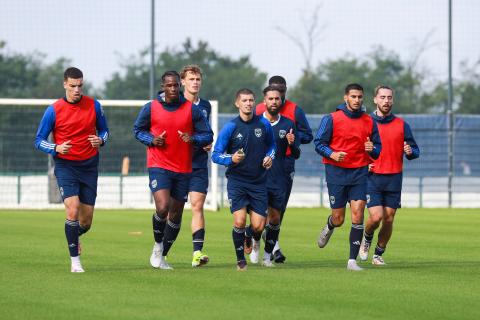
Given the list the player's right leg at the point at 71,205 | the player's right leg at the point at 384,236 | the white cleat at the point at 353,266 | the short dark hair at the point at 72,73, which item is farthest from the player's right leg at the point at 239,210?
the short dark hair at the point at 72,73

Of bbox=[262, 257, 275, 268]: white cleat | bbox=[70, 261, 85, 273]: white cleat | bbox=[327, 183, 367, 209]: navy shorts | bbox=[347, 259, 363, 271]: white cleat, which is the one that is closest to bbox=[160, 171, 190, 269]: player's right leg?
bbox=[70, 261, 85, 273]: white cleat

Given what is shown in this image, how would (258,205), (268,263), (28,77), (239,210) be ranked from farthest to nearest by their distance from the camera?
(28,77) < (268,263) < (258,205) < (239,210)

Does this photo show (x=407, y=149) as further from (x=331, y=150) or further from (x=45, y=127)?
(x=45, y=127)

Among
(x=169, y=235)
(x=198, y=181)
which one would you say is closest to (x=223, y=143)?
(x=198, y=181)

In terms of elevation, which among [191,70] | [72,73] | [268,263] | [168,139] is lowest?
[268,263]

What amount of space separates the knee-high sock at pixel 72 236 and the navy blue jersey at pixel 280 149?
8.46 feet

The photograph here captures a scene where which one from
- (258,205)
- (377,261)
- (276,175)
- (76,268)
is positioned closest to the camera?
(76,268)

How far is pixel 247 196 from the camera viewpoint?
14086mm

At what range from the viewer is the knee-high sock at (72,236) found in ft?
44.7

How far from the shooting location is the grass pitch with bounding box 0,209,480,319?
10133 mm

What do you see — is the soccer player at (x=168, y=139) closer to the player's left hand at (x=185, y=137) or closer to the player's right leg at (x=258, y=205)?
the player's left hand at (x=185, y=137)

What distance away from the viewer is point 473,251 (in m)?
17.8

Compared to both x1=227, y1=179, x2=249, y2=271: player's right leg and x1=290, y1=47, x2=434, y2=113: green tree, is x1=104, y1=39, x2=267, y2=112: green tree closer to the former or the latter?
x1=290, y1=47, x2=434, y2=113: green tree

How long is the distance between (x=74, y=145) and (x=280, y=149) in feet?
9.01
